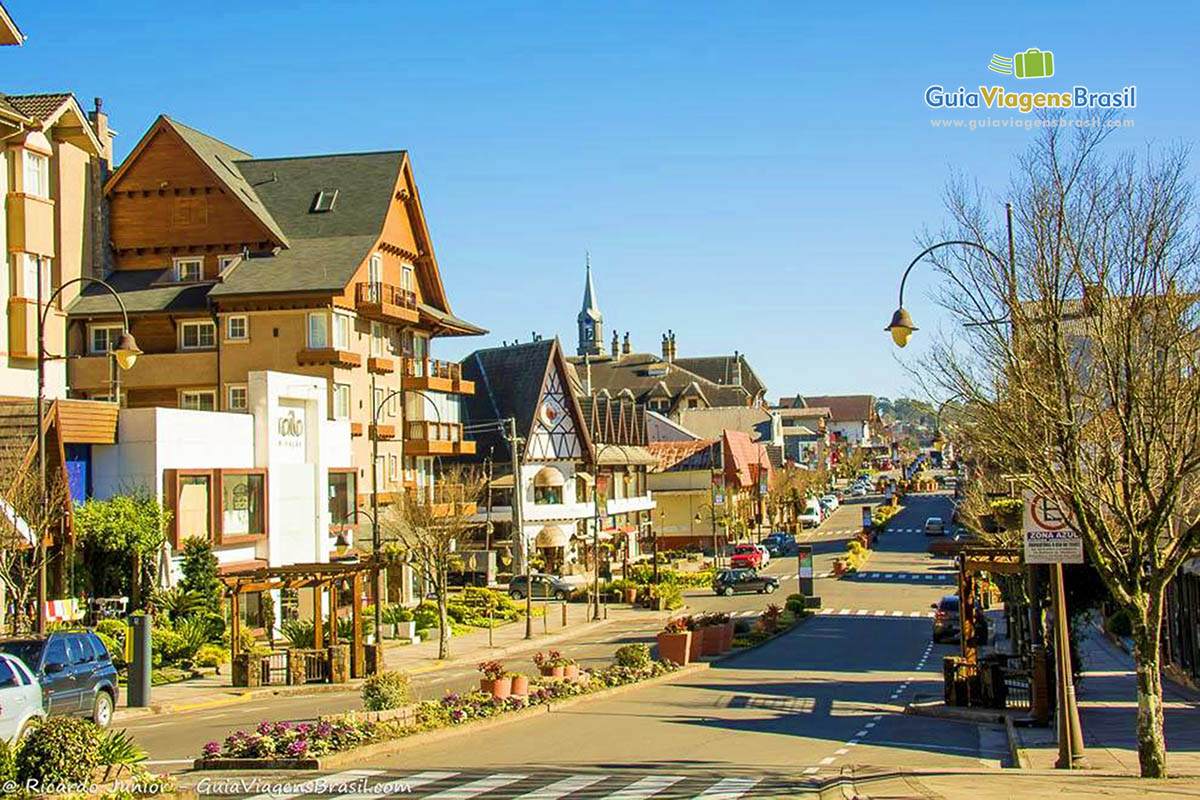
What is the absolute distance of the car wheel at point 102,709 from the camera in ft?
73.2

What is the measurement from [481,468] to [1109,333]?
58.6m

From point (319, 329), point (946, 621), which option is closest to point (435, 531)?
point (319, 329)

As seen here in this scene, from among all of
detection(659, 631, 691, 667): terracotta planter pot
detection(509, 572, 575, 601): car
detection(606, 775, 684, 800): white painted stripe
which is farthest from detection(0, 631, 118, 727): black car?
detection(509, 572, 575, 601): car

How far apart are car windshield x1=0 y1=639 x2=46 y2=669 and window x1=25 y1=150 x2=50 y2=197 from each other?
80.0ft

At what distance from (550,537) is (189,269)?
1088 inches

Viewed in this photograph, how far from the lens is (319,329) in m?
53.9

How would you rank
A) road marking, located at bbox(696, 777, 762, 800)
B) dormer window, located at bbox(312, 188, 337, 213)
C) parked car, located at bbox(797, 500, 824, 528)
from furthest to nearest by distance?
parked car, located at bbox(797, 500, 824, 528), dormer window, located at bbox(312, 188, 337, 213), road marking, located at bbox(696, 777, 762, 800)

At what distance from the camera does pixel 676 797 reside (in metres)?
16.2

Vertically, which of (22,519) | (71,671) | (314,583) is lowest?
(71,671)

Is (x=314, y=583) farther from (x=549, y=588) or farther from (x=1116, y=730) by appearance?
(x=549, y=588)

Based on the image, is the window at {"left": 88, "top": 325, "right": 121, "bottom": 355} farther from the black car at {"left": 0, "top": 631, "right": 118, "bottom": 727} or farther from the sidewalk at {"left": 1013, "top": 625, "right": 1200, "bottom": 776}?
the sidewalk at {"left": 1013, "top": 625, "right": 1200, "bottom": 776}

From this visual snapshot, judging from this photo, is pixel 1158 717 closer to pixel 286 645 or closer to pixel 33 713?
pixel 33 713

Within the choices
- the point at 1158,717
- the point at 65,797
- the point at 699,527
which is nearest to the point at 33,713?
the point at 65,797

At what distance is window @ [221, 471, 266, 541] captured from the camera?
4328 cm
